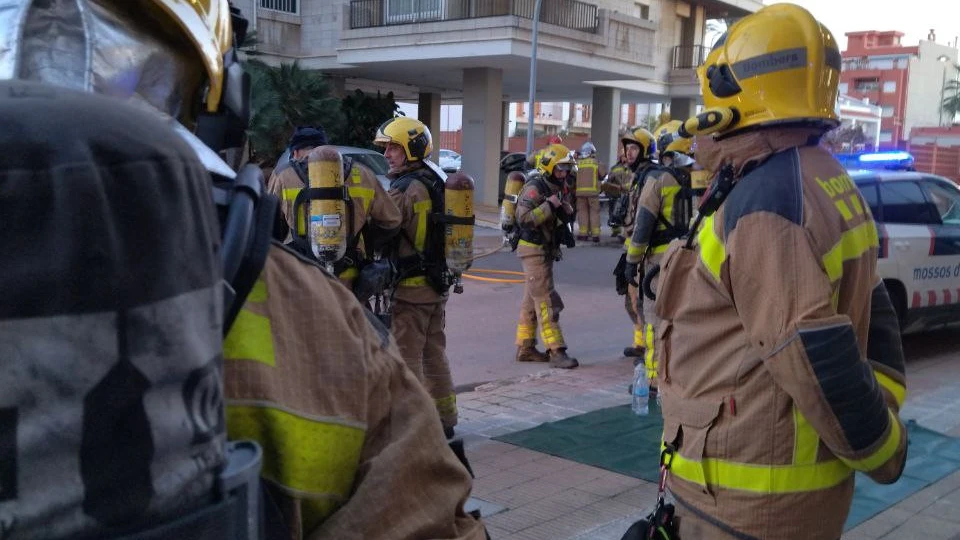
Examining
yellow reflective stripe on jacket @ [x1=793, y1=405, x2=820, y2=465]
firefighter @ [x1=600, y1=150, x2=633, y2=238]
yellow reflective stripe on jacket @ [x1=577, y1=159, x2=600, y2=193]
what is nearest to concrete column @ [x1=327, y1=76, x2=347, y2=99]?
yellow reflective stripe on jacket @ [x1=577, y1=159, x2=600, y2=193]

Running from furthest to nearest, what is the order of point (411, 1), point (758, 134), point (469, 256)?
1. point (411, 1)
2. point (469, 256)
3. point (758, 134)

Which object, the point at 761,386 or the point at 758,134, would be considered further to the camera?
the point at 758,134

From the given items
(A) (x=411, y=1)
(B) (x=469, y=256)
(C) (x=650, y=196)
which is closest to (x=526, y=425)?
(B) (x=469, y=256)

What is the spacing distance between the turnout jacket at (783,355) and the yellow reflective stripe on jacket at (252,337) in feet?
4.12

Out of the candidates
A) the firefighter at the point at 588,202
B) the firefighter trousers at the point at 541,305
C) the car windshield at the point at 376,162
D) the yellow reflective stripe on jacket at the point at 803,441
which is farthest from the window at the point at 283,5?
the yellow reflective stripe on jacket at the point at 803,441

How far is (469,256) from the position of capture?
573 centimetres

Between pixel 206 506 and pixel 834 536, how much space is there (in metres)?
1.84

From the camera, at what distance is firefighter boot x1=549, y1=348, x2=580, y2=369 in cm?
773

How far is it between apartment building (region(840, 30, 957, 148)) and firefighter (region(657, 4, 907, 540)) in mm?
59675

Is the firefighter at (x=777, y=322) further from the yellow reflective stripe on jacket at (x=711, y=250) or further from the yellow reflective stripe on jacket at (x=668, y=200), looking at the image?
the yellow reflective stripe on jacket at (x=668, y=200)

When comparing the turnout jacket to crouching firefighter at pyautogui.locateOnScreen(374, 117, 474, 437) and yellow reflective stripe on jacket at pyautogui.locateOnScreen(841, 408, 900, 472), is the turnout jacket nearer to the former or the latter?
yellow reflective stripe on jacket at pyautogui.locateOnScreen(841, 408, 900, 472)

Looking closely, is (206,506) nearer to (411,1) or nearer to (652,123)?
(411,1)

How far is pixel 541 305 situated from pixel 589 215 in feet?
33.5

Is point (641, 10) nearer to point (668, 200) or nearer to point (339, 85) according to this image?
point (339, 85)
